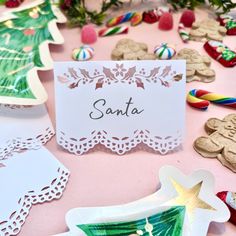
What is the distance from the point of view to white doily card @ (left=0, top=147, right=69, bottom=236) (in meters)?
0.61

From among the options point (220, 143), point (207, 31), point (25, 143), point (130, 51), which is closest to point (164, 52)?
point (130, 51)

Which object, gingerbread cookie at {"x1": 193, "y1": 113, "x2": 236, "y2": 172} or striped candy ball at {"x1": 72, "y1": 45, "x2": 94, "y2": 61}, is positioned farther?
striped candy ball at {"x1": 72, "y1": 45, "x2": 94, "y2": 61}

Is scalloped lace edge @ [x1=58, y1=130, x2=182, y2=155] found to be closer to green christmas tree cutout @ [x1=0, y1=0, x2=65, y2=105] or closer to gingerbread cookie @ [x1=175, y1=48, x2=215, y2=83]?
green christmas tree cutout @ [x1=0, y1=0, x2=65, y2=105]

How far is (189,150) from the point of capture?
0.76 meters

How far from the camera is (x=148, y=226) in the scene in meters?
0.56

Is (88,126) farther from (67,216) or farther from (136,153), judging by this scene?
(67,216)

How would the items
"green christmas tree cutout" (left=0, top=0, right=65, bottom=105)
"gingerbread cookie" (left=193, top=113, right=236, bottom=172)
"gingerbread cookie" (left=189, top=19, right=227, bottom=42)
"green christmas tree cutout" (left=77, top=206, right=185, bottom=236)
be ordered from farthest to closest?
1. "gingerbread cookie" (left=189, top=19, right=227, bottom=42)
2. "green christmas tree cutout" (left=0, top=0, right=65, bottom=105)
3. "gingerbread cookie" (left=193, top=113, right=236, bottom=172)
4. "green christmas tree cutout" (left=77, top=206, right=185, bottom=236)

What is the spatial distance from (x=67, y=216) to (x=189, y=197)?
19 centimetres

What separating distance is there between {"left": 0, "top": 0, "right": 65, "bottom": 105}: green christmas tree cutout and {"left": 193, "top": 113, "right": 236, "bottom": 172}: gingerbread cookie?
0.34 meters

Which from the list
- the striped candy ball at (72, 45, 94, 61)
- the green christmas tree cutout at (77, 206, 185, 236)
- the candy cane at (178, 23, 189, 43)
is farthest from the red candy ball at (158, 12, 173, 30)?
the green christmas tree cutout at (77, 206, 185, 236)

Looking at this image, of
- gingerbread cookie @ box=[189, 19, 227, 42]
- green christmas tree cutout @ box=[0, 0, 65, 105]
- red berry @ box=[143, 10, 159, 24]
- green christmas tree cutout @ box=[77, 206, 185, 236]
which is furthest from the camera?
red berry @ box=[143, 10, 159, 24]

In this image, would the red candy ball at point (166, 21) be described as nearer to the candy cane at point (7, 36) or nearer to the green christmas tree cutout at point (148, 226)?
the candy cane at point (7, 36)

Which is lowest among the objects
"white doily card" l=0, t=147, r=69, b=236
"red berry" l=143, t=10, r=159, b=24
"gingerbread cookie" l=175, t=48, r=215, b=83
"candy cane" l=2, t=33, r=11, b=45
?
"white doily card" l=0, t=147, r=69, b=236

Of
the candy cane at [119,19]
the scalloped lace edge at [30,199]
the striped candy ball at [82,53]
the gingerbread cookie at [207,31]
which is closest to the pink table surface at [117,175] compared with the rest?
the scalloped lace edge at [30,199]
